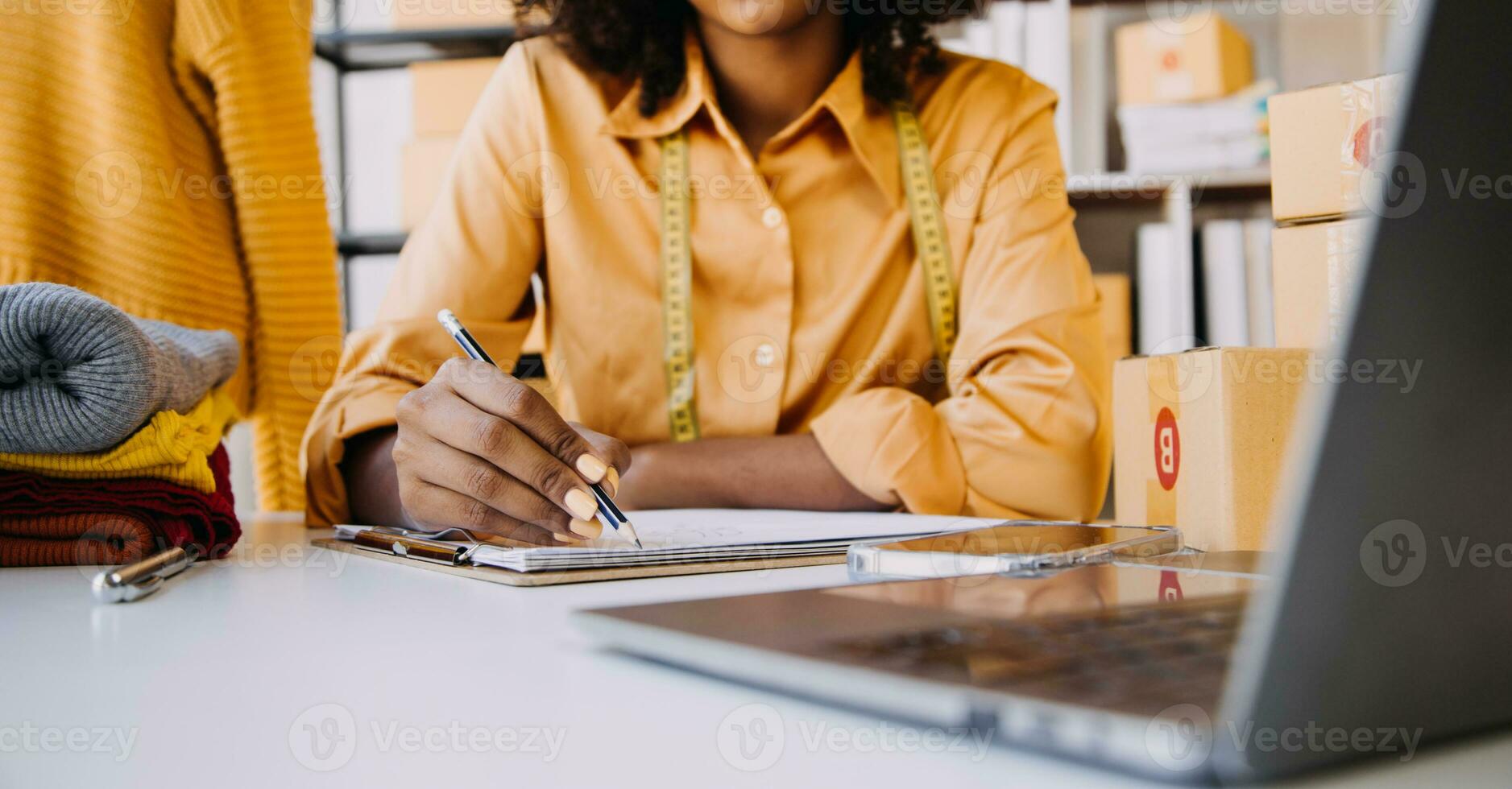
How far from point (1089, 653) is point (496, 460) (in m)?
0.51

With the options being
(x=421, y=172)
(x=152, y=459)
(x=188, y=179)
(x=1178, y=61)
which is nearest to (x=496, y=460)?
(x=152, y=459)

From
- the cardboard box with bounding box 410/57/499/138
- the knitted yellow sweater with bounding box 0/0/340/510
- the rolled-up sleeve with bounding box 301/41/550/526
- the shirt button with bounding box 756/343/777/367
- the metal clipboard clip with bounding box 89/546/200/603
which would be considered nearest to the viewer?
the metal clipboard clip with bounding box 89/546/200/603

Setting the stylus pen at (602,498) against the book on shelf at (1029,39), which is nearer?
the stylus pen at (602,498)

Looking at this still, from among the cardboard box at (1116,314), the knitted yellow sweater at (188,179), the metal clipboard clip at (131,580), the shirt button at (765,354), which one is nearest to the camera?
the metal clipboard clip at (131,580)

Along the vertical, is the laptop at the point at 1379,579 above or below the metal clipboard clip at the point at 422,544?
above

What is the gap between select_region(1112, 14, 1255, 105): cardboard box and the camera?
7.75ft

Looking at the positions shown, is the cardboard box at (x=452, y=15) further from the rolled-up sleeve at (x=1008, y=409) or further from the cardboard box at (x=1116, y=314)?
the rolled-up sleeve at (x=1008, y=409)

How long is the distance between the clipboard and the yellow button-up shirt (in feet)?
1.69

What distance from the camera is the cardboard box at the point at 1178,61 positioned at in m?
2.36

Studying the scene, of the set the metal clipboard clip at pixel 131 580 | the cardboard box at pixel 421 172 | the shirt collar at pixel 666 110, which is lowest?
the metal clipboard clip at pixel 131 580

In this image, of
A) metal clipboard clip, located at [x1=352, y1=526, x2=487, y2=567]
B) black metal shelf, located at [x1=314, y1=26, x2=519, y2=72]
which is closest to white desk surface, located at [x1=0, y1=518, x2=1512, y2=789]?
metal clipboard clip, located at [x1=352, y1=526, x2=487, y2=567]

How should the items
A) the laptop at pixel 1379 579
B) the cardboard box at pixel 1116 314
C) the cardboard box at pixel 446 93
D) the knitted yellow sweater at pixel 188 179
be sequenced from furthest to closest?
the cardboard box at pixel 1116 314
the cardboard box at pixel 446 93
the knitted yellow sweater at pixel 188 179
the laptop at pixel 1379 579

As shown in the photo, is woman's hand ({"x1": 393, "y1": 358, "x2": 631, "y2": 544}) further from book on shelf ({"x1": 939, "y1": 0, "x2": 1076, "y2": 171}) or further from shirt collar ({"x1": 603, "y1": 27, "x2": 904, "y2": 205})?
book on shelf ({"x1": 939, "y1": 0, "x2": 1076, "y2": 171})

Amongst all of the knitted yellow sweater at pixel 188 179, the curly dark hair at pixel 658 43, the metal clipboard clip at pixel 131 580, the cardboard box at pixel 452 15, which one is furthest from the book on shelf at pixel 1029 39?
the metal clipboard clip at pixel 131 580
